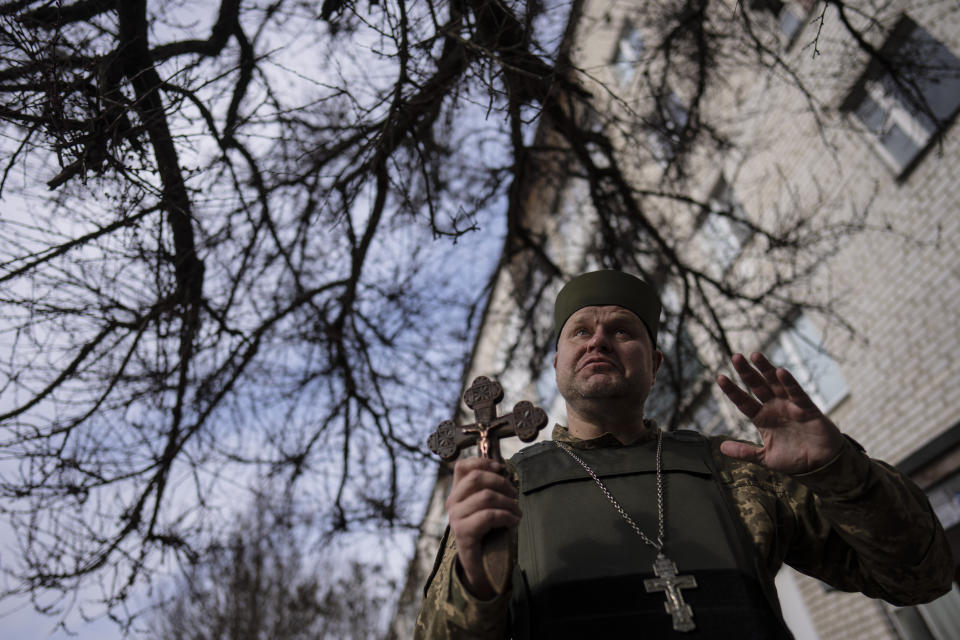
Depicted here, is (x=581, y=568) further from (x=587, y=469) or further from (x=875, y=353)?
(x=875, y=353)

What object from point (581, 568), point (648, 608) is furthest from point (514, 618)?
point (648, 608)

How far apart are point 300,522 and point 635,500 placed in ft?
12.9

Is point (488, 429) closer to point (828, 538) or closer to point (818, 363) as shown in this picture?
point (828, 538)

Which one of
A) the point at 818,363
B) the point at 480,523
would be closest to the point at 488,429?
the point at 480,523

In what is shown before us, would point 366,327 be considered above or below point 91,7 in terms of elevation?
above

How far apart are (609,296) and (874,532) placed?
1.20 meters

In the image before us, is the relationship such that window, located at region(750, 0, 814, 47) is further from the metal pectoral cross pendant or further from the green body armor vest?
the metal pectoral cross pendant

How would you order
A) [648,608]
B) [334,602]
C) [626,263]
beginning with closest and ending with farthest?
[648,608], [626,263], [334,602]

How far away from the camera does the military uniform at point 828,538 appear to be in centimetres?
171

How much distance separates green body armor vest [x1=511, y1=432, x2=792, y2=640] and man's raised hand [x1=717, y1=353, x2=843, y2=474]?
9.6 inches

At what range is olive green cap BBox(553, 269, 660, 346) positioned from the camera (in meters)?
2.60

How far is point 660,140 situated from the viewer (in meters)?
5.01

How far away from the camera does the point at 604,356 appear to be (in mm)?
2285

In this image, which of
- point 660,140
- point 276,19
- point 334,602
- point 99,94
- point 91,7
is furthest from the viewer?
point 334,602
